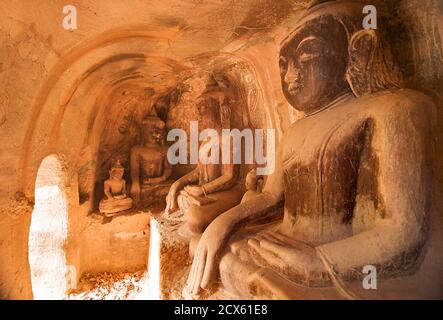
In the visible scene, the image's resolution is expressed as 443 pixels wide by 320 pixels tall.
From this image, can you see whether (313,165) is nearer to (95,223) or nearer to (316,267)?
(316,267)

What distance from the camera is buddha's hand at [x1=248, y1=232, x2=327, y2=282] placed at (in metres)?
1.21

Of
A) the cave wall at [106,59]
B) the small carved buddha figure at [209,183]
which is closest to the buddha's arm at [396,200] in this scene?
the cave wall at [106,59]

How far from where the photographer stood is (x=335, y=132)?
1457mm

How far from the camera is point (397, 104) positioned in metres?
1.29

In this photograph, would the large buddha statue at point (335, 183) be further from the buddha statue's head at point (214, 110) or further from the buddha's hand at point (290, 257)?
the buddha statue's head at point (214, 110)

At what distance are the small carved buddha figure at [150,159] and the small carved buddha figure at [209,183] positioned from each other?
1041 mm

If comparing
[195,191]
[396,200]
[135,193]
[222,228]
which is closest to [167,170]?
[135,193]

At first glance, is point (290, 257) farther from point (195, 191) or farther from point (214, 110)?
point (214, 110)

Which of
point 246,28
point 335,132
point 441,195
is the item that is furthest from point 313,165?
point 246,28

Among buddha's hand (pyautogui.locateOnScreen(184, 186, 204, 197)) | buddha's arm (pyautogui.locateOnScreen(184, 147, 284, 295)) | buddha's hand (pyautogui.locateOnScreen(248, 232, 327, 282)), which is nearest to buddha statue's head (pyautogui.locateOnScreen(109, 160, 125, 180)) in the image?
buddha's hand (pyautogui.locateOnScreen(184, 186, 204, 197))

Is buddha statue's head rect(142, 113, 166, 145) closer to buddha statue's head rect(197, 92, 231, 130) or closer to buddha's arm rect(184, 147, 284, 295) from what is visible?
buddha statue's head rect(197, 92, 231, 130)

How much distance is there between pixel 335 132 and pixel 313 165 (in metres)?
0.25

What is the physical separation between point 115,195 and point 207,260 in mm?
2836

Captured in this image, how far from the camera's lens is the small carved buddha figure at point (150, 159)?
13.9 ft
